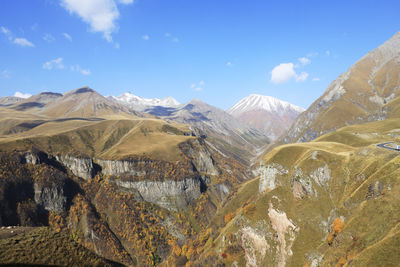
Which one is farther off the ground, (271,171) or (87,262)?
(87,262)

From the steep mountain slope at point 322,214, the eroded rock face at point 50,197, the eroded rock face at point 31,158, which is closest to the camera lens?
Result: the steep mountain slope at point 322,214

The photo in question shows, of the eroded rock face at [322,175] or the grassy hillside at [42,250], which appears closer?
the grassy hillside at [42,250]

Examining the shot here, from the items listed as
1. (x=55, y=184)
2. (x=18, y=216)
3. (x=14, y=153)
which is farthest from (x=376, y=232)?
(x=14, y=153)

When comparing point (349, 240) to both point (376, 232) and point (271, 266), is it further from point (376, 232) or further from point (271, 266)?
point (271, 266)

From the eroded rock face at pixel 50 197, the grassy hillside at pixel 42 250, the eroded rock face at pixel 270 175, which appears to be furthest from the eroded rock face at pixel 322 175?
the eroded rock face at pixel 50 197

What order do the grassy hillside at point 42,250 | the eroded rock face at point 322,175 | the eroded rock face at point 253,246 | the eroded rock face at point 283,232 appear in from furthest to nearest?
the eroded rock face at point 253,246 → the eroded rock face at point 322,175 → the eroded rock face at point 283,232 → the grassy hillside at point 42,250

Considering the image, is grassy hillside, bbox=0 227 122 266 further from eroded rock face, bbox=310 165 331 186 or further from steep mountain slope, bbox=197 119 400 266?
eroded rock face, bbox=310 165 331 186

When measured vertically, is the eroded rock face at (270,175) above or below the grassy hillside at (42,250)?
below

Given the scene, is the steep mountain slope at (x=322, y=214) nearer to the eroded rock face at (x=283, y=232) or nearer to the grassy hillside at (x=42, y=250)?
the eroded rock face at (x=283, y=232)
